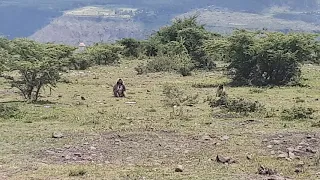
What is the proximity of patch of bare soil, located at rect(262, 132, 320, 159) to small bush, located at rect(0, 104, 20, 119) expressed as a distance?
7380 millimetres

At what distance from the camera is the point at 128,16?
14788 cm

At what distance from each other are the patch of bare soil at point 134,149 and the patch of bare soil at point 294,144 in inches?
49.5

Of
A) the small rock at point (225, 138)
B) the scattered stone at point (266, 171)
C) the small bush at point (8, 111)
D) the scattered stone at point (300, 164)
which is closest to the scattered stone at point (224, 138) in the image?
the small rock at point (225, 138)

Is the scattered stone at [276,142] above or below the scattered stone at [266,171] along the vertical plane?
below

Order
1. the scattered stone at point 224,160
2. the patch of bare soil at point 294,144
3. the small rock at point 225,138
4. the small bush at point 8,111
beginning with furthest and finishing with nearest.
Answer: the small bush at point 8,111 → the small rock at point 225,138 → the patch of bare soil at point 294,144 → the scattered stone at point 224,160

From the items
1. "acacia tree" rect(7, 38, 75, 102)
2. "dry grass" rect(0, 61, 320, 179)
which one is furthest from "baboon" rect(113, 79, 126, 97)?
"acacia tree" rect(7, 38, 75, 102)

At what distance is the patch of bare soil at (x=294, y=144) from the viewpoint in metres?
11.3

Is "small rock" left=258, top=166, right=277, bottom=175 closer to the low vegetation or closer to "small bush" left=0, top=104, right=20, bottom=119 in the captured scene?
the low vegetation

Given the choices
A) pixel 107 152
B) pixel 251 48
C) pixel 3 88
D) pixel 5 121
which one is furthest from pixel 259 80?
pixel 107 152

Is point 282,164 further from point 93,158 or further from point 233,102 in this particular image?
point 233,102

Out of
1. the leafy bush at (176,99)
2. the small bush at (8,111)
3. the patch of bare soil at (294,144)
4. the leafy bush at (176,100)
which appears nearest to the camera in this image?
the patch of bare soil at (294,144)

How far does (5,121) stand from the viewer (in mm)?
15391

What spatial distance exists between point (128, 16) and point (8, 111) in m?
133

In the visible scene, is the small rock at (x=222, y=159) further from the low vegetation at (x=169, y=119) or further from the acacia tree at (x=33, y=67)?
the acacia tree at (x=33, y=67)
